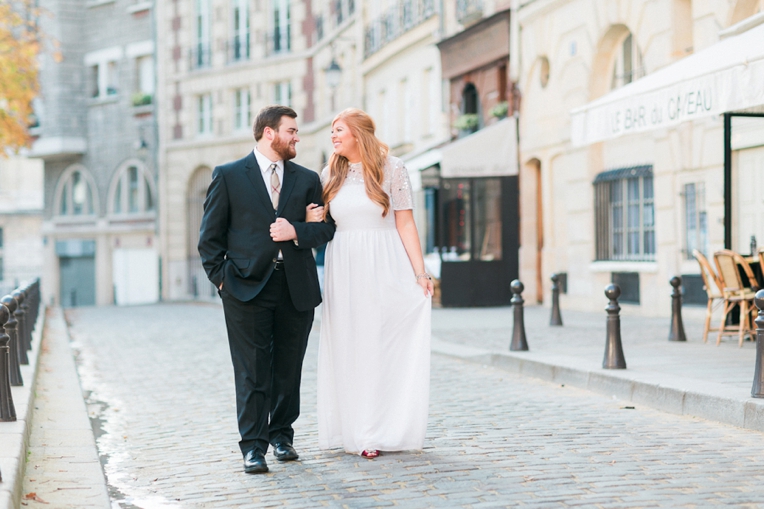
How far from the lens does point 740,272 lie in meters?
11.1

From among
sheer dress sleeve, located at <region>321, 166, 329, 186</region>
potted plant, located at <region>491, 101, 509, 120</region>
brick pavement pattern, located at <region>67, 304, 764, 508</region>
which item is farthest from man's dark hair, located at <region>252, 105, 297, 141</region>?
potted plant, located at <region>491, 101, 509, 120</region>

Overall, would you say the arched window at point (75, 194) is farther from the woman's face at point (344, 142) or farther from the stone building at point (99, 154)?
the woman's face at point (344, 142)

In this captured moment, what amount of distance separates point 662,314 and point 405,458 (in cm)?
1159

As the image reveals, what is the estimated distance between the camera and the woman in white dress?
19.5ft

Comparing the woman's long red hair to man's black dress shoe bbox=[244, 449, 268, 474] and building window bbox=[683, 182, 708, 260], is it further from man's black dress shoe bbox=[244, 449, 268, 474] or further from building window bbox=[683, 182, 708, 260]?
building window bbox=[683, 182, 708, 260]

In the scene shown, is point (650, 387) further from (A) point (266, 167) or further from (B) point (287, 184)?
(A) point (266, 167)

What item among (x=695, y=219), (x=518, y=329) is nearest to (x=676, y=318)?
(x=518, y=329)

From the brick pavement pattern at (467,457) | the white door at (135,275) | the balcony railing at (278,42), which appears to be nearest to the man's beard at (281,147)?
the brick pavement pattern at (467,457)

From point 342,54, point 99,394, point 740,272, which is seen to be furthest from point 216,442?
point 342,54

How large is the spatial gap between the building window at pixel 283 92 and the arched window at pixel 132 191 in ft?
20.3

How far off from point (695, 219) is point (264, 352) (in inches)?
444

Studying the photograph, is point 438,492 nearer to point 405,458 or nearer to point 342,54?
point 405,458

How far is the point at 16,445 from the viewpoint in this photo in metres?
5.77

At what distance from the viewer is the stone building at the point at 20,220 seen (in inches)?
1886
